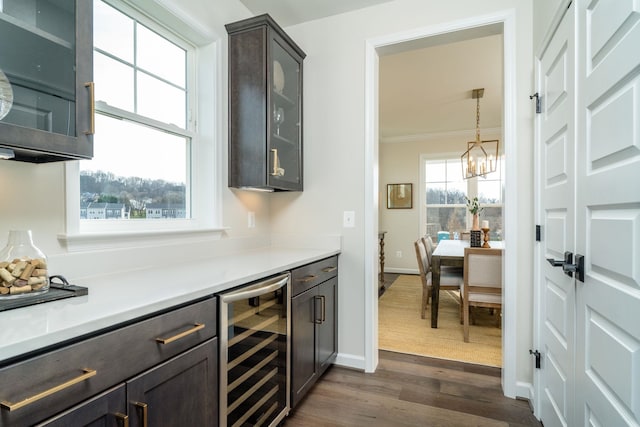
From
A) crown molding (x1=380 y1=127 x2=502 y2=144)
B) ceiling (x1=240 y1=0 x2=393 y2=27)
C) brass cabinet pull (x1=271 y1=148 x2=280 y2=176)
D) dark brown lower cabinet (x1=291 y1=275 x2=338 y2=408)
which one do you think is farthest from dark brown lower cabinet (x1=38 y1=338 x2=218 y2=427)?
crown molding (x1=380 y1=127 x2=502 y2=144)

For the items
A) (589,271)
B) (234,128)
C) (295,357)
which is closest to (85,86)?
(234,128)

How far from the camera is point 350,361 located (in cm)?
243

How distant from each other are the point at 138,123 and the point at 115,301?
112 cm

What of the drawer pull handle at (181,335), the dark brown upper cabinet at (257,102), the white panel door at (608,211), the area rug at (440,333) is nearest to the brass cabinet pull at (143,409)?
the drawer pull handle at (181,335)

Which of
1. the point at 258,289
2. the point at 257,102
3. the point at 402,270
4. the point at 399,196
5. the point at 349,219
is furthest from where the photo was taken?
the point at 399,196

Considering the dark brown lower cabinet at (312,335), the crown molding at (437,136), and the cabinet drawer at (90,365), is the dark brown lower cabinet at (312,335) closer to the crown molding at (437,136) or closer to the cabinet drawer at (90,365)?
the cabinet drawer at (90,365)

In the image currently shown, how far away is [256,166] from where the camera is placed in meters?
2.13

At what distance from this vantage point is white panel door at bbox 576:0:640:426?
34.5 inches

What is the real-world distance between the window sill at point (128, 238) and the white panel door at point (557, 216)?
6.05 feet

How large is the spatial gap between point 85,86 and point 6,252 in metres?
0.59

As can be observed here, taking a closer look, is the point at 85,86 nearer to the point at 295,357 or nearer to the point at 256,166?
the point at 256,166

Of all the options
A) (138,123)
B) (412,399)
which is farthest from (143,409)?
(412,399)

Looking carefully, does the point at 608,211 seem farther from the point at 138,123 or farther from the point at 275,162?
the point at 138,123

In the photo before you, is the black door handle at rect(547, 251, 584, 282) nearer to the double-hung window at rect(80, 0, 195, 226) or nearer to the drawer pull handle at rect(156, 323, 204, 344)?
the drawer pull handle at rect(156, 323, 204, 344)
